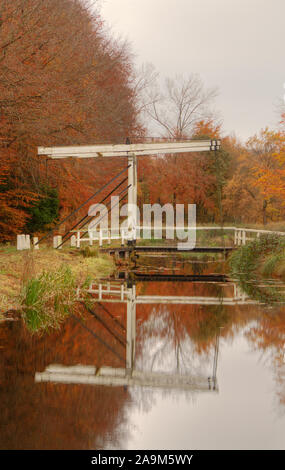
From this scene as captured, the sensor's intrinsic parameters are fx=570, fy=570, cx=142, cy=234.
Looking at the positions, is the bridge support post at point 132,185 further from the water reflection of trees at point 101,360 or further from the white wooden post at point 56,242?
the water reflection of trees at point 101,360

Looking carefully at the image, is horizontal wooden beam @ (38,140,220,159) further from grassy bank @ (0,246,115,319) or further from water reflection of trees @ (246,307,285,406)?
water reflection of trees @ (246,307,285,406)

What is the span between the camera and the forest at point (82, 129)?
50.0 feet

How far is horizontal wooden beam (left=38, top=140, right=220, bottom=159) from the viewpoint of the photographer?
21.3m

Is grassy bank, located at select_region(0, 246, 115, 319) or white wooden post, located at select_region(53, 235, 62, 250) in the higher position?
white wooden post, located at select_region(53, 235, 62, 250)

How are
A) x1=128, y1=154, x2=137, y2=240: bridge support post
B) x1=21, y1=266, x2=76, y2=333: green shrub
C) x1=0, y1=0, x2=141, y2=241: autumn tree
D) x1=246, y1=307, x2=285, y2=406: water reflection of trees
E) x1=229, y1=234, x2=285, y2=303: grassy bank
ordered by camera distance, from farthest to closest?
1. x1=128, y1=154, x2=137, y2=240: bridge support post
2. x1=229, y1=234, x2=285, y2=303: grassy bank
3. x1=0, y1=0, x2=141, y2=241: autumn tree
4. x1=21, y1=266, x2=76, y2=333: green shrub
5. x1=246, y1=307, x2=285, y2=406: water reflection of trees

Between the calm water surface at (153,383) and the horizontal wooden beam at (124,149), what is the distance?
391 inches

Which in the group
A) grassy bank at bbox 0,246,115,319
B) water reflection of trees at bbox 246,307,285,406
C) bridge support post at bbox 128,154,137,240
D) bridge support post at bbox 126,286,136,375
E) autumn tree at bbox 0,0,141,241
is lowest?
bridge support post at bbox 126,286,136,375

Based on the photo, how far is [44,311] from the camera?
11.6m

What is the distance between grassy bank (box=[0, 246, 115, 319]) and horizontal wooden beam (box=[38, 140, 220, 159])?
3.69 metres

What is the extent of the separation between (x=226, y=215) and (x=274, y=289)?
1250 inches

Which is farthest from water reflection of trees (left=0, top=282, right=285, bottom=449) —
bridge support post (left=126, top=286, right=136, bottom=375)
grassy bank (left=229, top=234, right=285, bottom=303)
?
grassy bank (left=229, top=234, right=285, bottom=303)

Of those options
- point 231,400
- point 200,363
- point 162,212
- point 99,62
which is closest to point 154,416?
point 231,400

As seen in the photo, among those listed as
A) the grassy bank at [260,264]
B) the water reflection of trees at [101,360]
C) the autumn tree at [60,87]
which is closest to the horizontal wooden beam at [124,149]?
the autumn tree at [60,87]

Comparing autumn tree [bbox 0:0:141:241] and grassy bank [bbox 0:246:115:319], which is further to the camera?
autumn tree [bbox 0:0:141:241]
